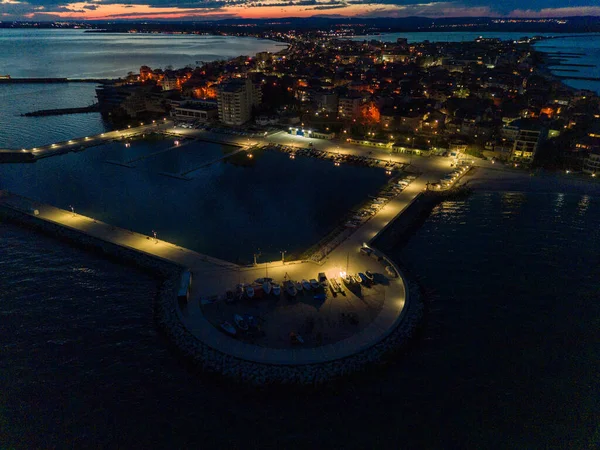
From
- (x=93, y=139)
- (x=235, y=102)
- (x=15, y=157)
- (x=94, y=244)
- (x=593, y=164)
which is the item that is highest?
(x=235, y=102)

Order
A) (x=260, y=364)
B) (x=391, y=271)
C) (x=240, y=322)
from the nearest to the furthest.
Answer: (x=260, y=364)
(x=240, y=322)
(x=391, y=271)

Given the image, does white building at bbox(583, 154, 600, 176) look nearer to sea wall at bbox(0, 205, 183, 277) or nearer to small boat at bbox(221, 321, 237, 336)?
small boat at bbox(221, 321, 237, 336)

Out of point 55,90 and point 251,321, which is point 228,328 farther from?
point 55,90

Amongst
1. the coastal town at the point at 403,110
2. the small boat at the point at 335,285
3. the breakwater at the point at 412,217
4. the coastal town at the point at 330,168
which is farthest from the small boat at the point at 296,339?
the coastal town at the point at 403,110

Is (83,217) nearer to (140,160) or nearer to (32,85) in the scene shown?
(140,160)

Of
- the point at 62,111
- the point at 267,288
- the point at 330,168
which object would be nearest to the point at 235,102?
the point at 330,168

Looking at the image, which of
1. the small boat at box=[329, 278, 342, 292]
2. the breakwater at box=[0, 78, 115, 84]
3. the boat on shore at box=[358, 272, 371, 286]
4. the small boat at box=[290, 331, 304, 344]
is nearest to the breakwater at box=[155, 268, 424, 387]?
the small boat at box=[290, 331, 304, 344]

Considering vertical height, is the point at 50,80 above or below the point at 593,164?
above
